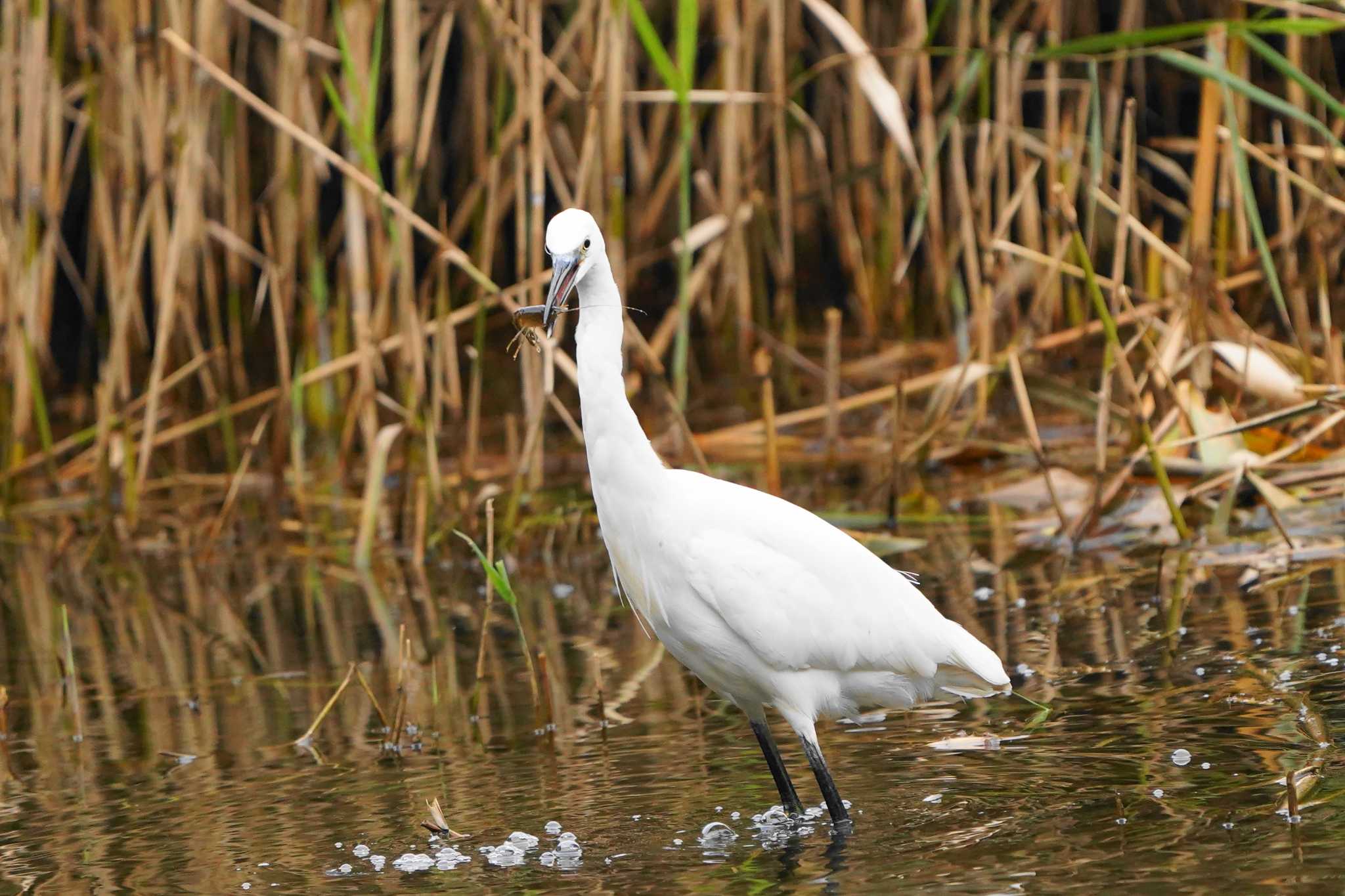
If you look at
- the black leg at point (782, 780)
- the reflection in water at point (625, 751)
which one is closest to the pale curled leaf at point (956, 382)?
the reflection in water at point (625, 751)

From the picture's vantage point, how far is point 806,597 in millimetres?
3555

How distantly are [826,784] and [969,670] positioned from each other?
412 millimetres

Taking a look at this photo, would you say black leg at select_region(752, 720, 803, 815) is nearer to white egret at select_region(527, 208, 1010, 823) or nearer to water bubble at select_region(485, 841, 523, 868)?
white egret at select_region(527, 208, 1010, 823)

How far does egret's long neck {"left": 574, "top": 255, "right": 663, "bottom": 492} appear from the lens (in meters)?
3.40

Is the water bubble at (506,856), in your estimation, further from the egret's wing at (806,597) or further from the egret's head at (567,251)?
the egret's head at (567,251)

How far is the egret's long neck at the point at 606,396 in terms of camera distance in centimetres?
340

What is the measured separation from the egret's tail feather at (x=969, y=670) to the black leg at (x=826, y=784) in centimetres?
34

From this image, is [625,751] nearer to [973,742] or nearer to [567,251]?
[973,742]

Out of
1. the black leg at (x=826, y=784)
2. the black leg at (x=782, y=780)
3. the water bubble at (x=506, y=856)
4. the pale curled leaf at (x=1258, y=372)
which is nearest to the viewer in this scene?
the water bubble at (x=506, y=856)

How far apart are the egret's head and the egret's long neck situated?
5 cm

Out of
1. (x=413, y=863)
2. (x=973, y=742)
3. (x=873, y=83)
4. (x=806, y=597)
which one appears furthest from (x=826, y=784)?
(x=873, y=83)

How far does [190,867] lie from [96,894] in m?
0.19

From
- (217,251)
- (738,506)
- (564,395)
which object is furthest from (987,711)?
(217,251)

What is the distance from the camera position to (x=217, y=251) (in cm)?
977
